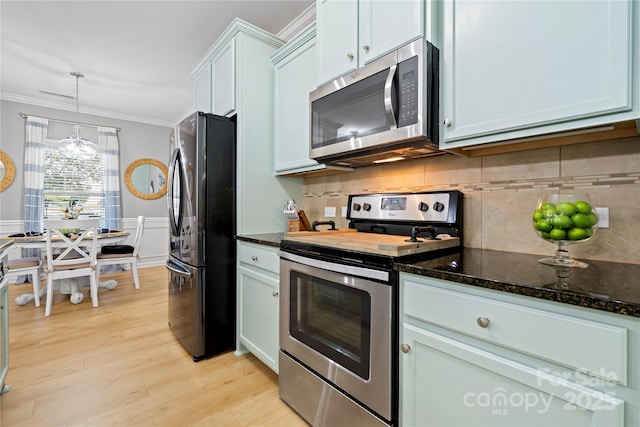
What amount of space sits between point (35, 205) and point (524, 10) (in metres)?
5.95

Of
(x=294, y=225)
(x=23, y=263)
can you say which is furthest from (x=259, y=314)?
(x=23, y=263)

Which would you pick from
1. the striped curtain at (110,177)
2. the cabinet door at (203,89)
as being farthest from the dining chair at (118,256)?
the cabinet door at (203,89)

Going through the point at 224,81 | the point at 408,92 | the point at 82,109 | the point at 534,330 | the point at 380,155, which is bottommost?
the point at 534,330

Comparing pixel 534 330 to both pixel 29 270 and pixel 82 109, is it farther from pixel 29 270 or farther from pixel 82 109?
pixel 82 109

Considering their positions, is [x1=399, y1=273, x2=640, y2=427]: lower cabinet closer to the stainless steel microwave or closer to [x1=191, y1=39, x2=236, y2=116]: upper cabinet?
the stainless steel microwave

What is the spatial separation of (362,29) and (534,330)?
1492 mm

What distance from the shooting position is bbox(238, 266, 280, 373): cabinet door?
1.80 metres

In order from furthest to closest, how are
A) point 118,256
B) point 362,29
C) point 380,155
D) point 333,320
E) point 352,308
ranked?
point 118,256
point 380,155
point 362,29
point 333,320
point 352,308

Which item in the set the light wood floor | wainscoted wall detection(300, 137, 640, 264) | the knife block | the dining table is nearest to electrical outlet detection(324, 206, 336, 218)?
the knife block

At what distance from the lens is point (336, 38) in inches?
65.1

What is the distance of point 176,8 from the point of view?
8.18 ft

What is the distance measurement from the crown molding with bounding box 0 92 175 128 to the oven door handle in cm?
518

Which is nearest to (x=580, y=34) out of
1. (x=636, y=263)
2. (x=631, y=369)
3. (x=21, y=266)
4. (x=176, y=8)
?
(x=636, y=263)

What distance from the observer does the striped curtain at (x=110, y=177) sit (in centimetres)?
494
